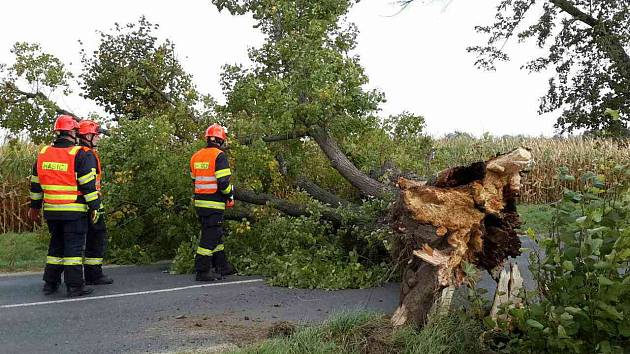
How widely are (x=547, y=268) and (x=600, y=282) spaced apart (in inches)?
20.0

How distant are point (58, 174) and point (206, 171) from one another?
6.32ft

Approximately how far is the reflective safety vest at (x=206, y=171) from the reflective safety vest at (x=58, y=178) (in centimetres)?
166

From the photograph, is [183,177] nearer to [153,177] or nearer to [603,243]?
[153,177]

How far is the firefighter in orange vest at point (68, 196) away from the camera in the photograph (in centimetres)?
738

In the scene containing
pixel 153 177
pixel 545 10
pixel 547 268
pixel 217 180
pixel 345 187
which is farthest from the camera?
pixel 545 10

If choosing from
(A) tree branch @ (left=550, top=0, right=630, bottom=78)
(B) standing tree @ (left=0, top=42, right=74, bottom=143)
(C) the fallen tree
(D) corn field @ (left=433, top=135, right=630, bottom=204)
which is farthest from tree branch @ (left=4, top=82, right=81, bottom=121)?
(A) tree branch @ (left=550, top=0, right=630, bottom=78)

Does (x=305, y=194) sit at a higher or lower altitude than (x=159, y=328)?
higher

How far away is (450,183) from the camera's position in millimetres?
5680

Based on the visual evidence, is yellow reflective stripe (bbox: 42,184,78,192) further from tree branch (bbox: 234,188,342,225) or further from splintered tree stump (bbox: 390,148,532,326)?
splintered tree stump (bbox: 390,148,532,326)

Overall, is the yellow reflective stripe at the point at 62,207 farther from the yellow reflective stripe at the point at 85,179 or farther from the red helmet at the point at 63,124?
the red helmet at the point at 63,124

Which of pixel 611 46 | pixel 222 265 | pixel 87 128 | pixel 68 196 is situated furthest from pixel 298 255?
pixel 611 46

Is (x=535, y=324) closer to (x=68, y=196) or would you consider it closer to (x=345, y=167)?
(x=68, y=196)

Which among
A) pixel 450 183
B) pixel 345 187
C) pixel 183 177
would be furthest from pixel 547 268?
pixel 345 187

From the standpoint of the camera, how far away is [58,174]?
7.38 m
